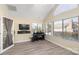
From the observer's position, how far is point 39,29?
7336mm

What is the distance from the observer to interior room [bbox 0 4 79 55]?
4.95m

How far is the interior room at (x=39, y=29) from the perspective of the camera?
495 centimetres

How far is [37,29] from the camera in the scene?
24.1ft

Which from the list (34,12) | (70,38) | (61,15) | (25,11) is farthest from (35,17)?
(70,38)

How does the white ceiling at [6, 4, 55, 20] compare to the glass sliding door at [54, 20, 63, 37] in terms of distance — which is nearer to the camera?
the white ceiling at [6, 4, 55, 20]

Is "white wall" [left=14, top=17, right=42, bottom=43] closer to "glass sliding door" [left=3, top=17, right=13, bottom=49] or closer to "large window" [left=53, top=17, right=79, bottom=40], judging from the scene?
"glass sliding door" [left=3, top=17, right=13, bottom=49]

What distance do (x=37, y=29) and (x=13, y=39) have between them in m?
1.87

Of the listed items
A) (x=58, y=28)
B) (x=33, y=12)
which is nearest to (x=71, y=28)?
(x=58, y=28)

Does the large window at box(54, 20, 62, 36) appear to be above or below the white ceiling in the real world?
below

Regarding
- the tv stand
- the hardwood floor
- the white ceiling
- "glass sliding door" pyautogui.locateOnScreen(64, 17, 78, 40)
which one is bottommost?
the hardwood floor

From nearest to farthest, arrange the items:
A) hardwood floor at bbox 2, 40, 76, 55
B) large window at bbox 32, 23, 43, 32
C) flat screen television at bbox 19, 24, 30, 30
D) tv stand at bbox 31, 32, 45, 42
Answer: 1. hardwood floor at bbox 2, 40, 76, 55
2. flat screen television at bbox 19, 24, 30, 30
3. large window at bbox 32, 23, 43, 32
4. tv stand at bbox 31, 32, 45, 42

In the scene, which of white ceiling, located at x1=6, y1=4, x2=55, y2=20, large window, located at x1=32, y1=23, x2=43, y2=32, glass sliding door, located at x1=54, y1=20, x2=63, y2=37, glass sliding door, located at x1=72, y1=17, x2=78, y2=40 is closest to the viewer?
glass sliding door, located at x1=72, y1=17, x2=78, y2=40

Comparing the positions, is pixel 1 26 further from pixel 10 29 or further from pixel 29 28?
pixel 29 28

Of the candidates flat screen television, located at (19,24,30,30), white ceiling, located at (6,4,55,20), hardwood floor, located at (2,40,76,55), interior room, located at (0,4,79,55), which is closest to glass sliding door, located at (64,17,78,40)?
interior room, located at (0,4,79,55)
